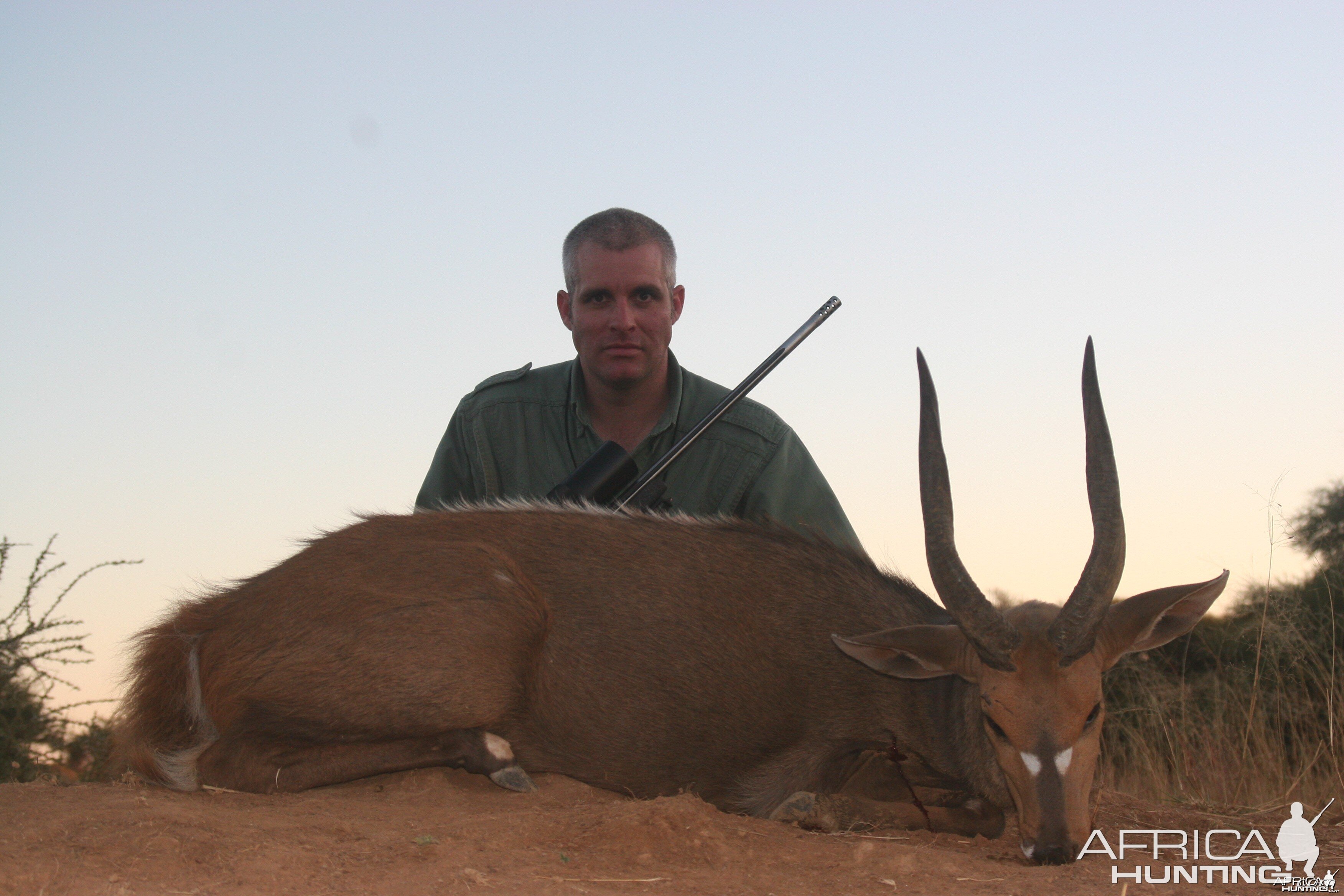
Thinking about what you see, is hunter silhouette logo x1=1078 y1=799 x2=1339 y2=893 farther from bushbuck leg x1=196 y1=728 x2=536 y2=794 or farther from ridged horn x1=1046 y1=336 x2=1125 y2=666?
bushbuck leg x1=196 y1=728 x2=536 y2=794

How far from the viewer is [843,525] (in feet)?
24.4

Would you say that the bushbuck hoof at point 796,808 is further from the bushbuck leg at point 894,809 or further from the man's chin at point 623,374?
the man's chin at point 623,374

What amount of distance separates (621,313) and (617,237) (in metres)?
0.48

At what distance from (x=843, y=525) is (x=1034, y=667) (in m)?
3.07

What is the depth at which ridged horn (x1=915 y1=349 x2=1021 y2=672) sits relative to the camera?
14.6 feet

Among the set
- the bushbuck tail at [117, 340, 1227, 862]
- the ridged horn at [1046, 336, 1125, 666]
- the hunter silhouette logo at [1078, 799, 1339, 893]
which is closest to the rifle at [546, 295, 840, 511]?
the bushbuck tail at [117, 340, 1227, 862]

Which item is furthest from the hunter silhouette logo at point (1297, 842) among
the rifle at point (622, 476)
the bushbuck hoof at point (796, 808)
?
the rifle at point (622, 476)

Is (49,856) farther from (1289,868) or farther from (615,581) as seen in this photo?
(1289,868)

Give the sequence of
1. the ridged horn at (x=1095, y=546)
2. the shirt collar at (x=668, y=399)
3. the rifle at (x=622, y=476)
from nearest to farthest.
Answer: the ridged horn at (x=1095, y=546) < the rifle at (x=622, y=476) < the shirt collar at (x=668, y=399)

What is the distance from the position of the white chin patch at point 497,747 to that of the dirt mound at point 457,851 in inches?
8.7

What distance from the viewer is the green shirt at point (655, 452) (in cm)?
741

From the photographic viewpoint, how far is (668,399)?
7.89 metres

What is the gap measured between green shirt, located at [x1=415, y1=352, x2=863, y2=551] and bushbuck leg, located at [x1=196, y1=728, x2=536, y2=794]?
244 cm

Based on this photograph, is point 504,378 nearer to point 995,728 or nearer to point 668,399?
point 668,399
